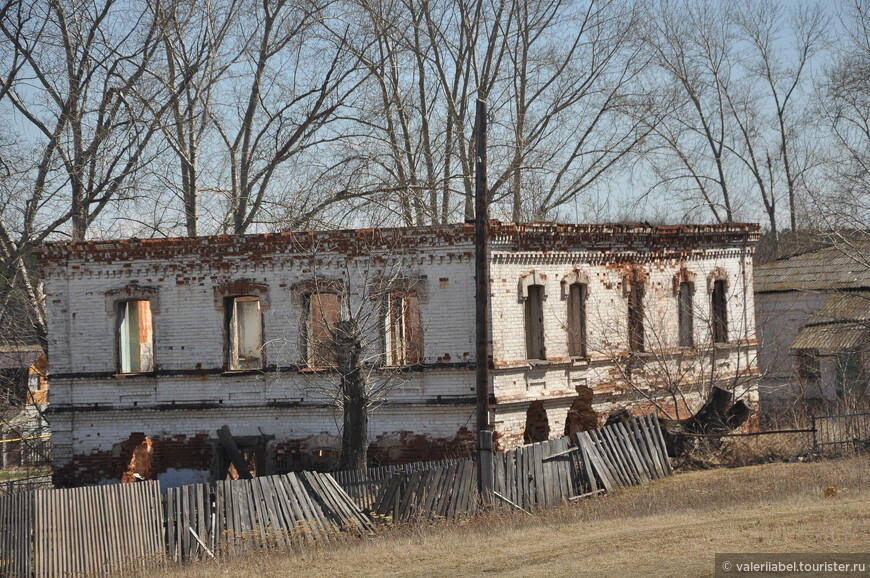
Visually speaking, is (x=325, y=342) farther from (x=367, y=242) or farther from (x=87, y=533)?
(x=87, y=533)

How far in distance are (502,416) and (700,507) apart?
19.0 ft

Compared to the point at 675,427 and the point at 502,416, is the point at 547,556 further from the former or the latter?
the point at 675,427

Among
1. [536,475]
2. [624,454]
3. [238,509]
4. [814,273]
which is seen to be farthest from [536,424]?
[814,273]

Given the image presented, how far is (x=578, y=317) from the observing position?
2414cm

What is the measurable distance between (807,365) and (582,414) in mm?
11506

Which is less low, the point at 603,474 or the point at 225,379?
the point at 225,379

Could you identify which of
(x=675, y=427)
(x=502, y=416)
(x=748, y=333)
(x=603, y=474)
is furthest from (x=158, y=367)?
(x=748, y=333)

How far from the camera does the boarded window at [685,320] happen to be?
88.2 ft

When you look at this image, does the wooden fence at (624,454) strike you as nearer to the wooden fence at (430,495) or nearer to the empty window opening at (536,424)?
the empty window opening at (536,424)

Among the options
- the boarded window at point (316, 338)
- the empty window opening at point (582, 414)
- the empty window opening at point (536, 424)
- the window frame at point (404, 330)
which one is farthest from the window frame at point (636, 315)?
the boarded window at point (316, 338)

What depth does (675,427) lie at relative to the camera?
22969 millimetres

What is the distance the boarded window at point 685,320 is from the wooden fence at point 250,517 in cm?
1223

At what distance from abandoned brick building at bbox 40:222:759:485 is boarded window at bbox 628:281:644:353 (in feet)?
0.12

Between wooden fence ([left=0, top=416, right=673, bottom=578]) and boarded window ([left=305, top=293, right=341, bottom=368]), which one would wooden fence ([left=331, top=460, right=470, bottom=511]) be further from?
boarded window ([left=305, top=293, right=341, bottom=368])
